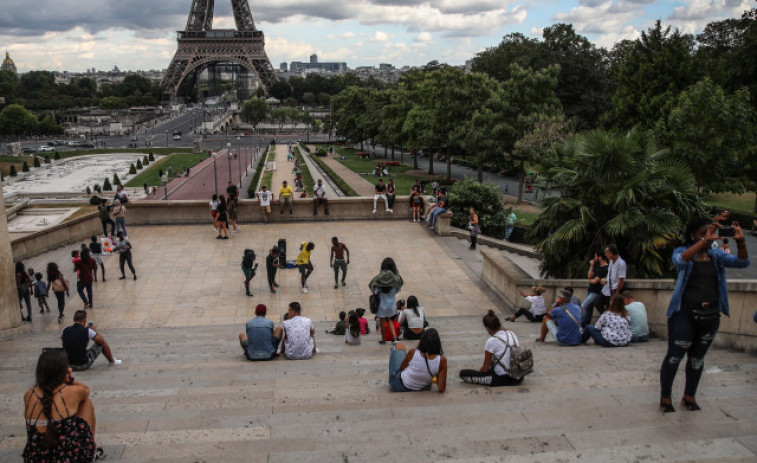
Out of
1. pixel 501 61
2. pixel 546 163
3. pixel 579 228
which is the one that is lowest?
pixel 579 228

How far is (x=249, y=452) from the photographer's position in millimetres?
5180

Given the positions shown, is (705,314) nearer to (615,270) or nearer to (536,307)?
(615,270)

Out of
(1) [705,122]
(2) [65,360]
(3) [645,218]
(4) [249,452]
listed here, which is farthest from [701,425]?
(1) [705,122]

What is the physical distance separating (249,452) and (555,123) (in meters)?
32.7

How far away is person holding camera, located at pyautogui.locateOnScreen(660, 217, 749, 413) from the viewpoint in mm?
5402

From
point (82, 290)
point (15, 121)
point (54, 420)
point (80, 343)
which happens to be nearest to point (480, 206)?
point (82, 290)

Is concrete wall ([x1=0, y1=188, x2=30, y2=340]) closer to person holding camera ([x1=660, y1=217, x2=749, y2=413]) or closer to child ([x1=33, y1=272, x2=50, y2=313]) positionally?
child ([x1=33, y1=272, x2=50, y2=313])

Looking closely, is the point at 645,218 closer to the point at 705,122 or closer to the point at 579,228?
the point at 579,228

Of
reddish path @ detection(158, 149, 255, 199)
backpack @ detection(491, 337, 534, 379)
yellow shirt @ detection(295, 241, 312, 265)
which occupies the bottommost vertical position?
reddish path @ detection(158, 149, 255, 199)

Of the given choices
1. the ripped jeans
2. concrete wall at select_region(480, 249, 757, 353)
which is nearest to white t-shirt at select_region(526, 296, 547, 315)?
concrete wall at select_region(480, 249, 757, 353)

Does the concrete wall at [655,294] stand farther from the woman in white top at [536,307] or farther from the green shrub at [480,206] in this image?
the green shrub at [480,206]

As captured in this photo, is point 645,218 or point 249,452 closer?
point 249,452

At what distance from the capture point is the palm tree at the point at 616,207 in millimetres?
11266

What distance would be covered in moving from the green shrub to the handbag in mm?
16089
